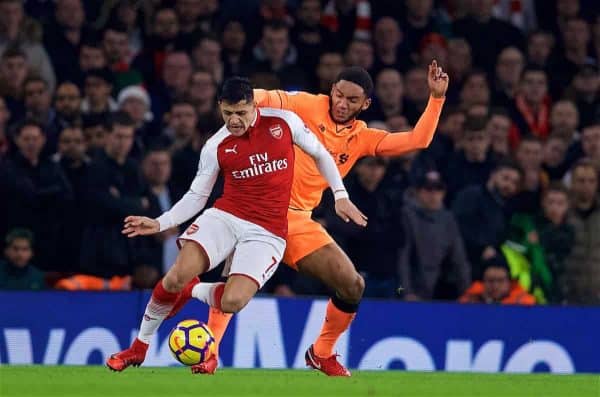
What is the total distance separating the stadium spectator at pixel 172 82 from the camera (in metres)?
16.1

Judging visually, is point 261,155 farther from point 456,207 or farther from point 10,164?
point 456,207

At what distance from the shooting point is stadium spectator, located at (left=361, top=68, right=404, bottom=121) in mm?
16438

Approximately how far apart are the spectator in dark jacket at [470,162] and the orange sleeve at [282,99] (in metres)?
4.18

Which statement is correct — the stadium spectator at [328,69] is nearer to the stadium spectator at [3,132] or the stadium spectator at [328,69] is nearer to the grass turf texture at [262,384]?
the stadium spectator at [3,132]

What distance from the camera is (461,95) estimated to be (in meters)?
17.5

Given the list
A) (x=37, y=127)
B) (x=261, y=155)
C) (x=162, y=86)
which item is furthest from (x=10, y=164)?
(x=261, y=155)

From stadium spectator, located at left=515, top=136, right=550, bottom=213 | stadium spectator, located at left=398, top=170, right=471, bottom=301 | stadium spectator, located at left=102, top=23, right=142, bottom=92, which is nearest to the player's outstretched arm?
stadium spectator, located at left=398, top=170, right=471, bottom=301

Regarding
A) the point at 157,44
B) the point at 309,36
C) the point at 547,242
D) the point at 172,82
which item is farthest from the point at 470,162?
the point at 157,44

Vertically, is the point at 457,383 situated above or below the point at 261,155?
below

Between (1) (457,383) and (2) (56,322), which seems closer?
(1) (457,383)

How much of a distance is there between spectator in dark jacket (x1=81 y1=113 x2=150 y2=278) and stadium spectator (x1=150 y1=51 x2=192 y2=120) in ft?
4.98

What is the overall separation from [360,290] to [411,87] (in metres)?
5.66

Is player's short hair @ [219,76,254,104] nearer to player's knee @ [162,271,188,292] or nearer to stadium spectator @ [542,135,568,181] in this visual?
player's knee @ [162,271,188,292]

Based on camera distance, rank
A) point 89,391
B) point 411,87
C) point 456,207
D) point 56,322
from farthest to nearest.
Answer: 1. point 411,87
2. point 456,207
3. point 56,322
4. point 89,391
